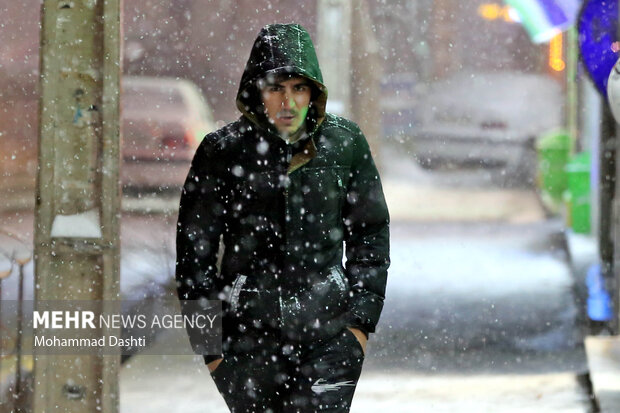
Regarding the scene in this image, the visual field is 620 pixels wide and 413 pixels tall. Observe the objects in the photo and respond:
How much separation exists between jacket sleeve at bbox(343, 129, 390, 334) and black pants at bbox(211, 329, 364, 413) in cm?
10

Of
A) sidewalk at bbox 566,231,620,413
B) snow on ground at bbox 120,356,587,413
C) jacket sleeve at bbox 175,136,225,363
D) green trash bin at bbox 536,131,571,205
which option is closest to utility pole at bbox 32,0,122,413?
jacket sleeve at bbox 175,136,225,363

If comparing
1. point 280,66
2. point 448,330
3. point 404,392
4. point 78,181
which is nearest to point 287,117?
point 280,66

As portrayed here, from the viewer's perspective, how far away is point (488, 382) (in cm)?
709

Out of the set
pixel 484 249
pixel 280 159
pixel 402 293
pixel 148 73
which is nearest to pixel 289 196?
pixel 280 159

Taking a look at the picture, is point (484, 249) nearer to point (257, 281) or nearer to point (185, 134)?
point (185, 134)

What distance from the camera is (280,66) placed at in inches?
142

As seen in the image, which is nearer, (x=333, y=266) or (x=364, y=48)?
(x=333, y=266)

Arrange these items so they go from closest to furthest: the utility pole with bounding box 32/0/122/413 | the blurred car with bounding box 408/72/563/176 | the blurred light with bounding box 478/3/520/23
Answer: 1. the utility pole with bounding box 32/0/122/413
2. the blurred car with bounding box 408/72/563/176
3. the blurred light with bounding box 478/3/520/23

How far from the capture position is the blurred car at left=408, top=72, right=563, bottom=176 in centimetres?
2666

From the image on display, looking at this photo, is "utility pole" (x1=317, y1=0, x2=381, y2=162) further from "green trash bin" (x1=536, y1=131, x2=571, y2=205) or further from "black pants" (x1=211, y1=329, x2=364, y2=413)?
"black pants" (x1=211, y1=329, x2=364, y2=413)

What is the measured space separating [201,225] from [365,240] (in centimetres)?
53

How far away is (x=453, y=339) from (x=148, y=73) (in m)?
8.08

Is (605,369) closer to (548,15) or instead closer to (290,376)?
(290,376)

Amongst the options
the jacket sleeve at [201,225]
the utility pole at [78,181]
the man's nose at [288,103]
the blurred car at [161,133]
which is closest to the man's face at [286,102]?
the man's nose at [288,103]
